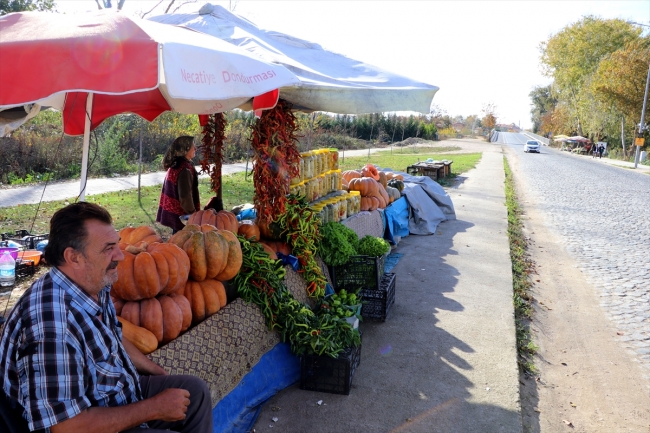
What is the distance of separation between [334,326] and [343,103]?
205 centimetres

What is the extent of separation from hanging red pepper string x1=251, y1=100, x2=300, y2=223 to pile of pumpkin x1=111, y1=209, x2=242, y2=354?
0.99 m

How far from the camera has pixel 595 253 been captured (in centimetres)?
974

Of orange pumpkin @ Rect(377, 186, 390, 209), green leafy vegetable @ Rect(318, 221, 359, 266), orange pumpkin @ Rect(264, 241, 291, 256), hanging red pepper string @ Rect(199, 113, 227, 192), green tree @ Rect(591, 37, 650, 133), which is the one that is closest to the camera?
orange pumpkin @ Rect(264, 241, 291, 256)

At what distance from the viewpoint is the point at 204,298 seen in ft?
12.6

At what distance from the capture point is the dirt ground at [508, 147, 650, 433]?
13.7 feet

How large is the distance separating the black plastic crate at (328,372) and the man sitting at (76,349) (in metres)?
1.71

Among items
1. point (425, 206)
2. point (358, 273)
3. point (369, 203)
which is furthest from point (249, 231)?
point (425, 206)

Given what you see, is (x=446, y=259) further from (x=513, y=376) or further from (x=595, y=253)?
(x=513, y=376)

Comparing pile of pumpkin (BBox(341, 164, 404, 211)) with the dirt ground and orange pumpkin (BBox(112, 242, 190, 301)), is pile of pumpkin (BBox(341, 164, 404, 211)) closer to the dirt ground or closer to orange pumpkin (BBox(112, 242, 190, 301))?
the dirt ground

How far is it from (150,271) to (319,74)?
2.37 meters

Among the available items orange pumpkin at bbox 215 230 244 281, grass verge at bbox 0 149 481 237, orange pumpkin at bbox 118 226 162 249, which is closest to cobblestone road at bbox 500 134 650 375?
orange pumpkin at bbox 215 230 244 281

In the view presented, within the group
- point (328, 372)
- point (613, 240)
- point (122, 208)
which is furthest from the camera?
point (122, 208)

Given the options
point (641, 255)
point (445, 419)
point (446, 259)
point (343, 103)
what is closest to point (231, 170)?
point (446, 259)

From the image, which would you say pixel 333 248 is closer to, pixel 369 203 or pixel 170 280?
Result: pixel 170 280
